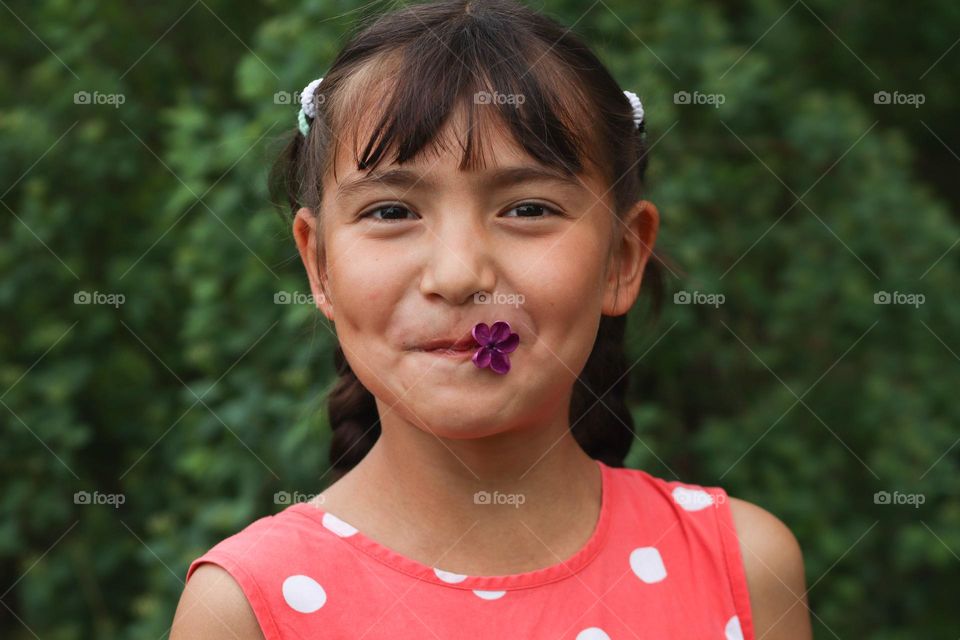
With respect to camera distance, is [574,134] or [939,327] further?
[939,327]

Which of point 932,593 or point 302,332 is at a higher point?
point 302,332

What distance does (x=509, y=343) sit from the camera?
5.34 feet

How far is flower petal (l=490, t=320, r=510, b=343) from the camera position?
1617 mm

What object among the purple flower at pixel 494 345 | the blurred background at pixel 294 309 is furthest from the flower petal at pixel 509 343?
the blurred background at pixel 294 309

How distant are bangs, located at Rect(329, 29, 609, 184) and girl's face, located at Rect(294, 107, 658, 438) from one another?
20 millimetres

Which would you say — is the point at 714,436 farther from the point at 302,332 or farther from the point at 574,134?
the point at 574,134

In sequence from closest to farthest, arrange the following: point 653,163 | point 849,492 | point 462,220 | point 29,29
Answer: point 462,220 < point 653,163 < point 849,492 < point 29,29

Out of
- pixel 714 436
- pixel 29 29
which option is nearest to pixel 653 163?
pixel 714 436

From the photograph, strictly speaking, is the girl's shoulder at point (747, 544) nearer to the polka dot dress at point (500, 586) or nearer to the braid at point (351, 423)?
the polka dot dress at point (500, 586)

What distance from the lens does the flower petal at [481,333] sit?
1.61 m

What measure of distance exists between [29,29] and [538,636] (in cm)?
309

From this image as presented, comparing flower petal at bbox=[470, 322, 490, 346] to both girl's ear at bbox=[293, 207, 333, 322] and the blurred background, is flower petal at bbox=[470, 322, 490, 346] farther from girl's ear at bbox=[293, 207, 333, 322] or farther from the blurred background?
the blurred background

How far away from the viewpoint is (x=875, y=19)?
4.16 m

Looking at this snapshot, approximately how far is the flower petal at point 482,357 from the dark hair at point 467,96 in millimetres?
264
